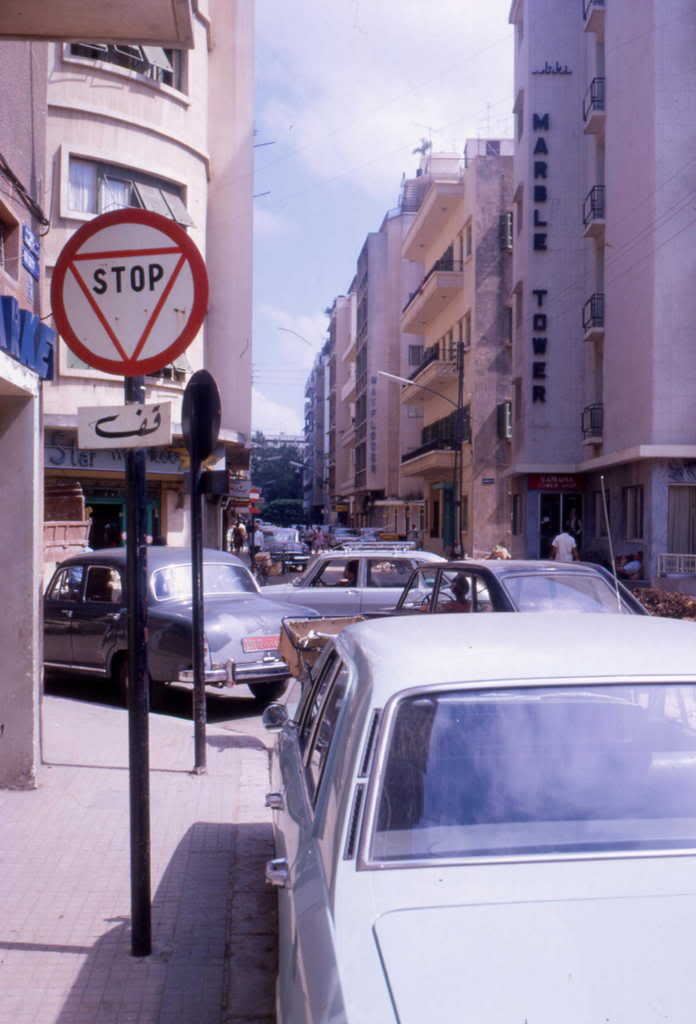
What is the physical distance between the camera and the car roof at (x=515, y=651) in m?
2.93

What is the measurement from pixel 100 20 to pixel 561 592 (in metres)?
5.18

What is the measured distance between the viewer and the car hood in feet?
6.98

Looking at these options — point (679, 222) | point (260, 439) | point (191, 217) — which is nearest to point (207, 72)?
point (191, 217)

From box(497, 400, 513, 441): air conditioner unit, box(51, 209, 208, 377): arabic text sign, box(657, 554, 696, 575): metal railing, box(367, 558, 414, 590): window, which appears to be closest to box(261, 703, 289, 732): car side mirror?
box(51, 209, 208, 377): arabic text sign

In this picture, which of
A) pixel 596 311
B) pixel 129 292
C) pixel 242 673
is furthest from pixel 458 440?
pixel 129 292

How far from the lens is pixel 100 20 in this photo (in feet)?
21.2

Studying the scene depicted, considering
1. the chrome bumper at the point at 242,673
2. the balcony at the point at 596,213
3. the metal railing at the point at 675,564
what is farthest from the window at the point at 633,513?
the chrome bumper at the point at 242,673

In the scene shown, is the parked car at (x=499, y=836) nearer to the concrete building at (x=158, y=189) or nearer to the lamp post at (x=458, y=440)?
the concrete building at (x=158, y=189)

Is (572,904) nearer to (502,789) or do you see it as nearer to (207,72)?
(502,789)

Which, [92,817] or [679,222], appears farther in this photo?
[679,222]

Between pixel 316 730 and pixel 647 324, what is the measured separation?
93.6 ft

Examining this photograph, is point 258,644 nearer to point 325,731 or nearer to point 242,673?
point 242,673

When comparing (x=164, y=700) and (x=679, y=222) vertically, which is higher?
(x=679, y=222)

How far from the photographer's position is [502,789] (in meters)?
2.80
